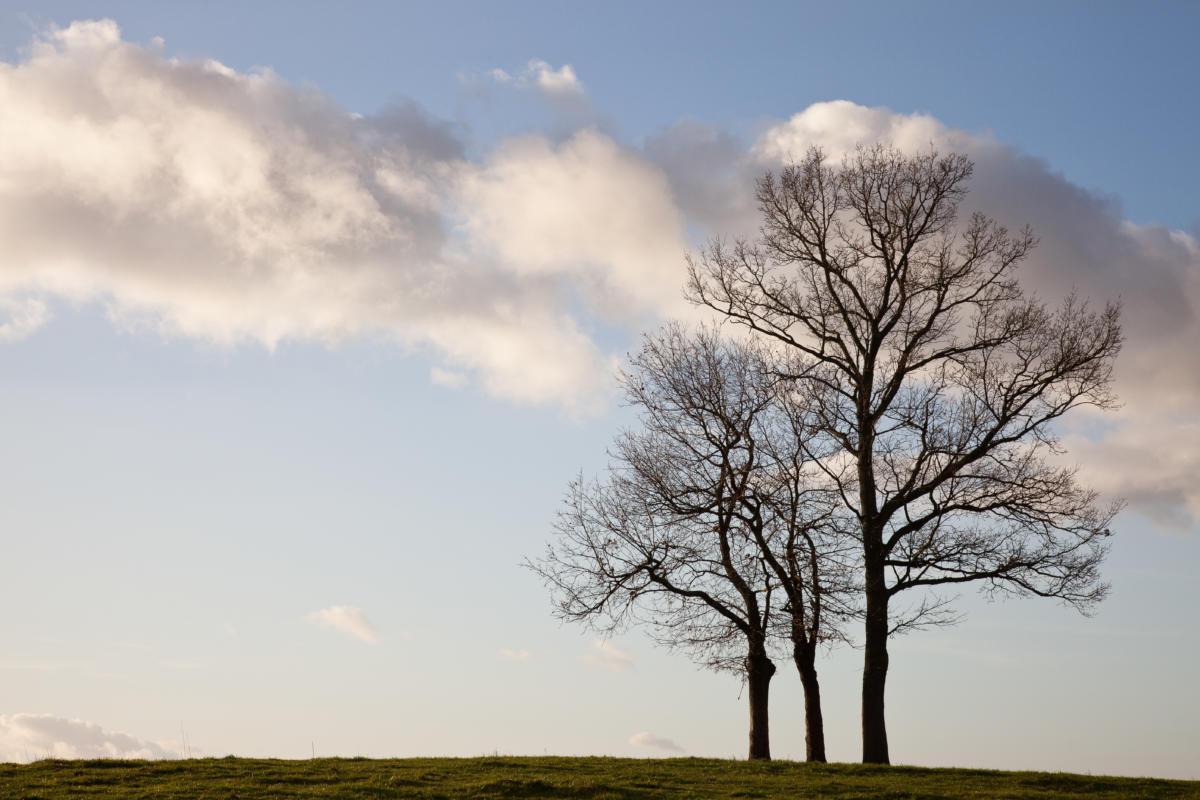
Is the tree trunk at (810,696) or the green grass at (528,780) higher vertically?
the tree trunk at (810,696)

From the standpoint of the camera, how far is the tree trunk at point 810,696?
30.4m

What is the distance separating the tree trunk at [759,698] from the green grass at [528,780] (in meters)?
2.43

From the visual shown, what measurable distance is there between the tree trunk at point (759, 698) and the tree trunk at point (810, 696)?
81 cm

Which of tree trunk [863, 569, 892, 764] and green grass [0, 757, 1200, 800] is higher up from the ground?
tree trunk [863, 569, 892, 764]

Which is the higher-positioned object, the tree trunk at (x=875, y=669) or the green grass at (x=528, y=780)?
the tree trunk at (x=875, y=669)

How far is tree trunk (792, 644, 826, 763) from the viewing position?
30.4 m

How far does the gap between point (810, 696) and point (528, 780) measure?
31.7ft

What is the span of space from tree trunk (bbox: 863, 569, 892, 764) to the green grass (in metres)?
1.73

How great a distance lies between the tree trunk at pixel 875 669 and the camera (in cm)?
2956

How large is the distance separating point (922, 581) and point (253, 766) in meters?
17.0

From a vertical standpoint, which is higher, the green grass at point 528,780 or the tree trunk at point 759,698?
the tree trunk at point 759,698

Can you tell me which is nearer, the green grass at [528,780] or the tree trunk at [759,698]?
the green grass at [528,780]

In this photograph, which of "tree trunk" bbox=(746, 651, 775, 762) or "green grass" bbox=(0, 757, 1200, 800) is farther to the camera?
"tree trunk" bbox=(746, 651, 775, 762)

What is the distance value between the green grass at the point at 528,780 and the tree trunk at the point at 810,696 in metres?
2.69
